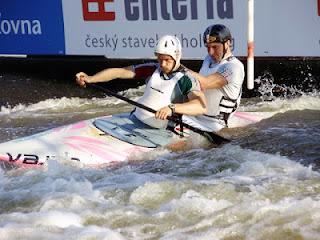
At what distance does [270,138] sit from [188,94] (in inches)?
58.0

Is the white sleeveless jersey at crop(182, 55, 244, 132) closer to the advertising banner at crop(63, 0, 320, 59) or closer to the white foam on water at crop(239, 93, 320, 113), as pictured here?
the white foam on water at crop(239, 93, 320, 113)

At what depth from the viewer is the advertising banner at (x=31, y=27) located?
12.3 meters

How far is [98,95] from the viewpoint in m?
11.9

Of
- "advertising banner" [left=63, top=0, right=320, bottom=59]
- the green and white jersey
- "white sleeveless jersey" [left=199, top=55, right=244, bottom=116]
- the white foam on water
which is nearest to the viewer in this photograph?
the green and white jersey

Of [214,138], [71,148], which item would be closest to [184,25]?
[214,138]

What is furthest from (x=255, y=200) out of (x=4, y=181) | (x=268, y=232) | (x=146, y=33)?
(x=146, y=33)

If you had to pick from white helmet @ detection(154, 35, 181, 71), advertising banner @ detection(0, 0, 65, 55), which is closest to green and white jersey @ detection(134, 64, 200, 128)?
white helmet @ detection(154, 35, 181, 71)

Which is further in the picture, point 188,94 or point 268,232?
point 188,94

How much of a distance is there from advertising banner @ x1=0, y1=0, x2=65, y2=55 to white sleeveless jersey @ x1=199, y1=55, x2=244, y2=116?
5.54 metres

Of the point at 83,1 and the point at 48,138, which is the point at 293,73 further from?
the point at 48,138

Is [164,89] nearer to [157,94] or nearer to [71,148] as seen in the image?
[157,94]

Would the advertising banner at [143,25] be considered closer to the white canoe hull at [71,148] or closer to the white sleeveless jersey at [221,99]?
the white sleeveless jersey at [221,99]

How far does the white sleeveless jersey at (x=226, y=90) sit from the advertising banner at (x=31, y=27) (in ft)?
18.2

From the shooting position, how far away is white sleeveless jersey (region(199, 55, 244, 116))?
717 centimetres
